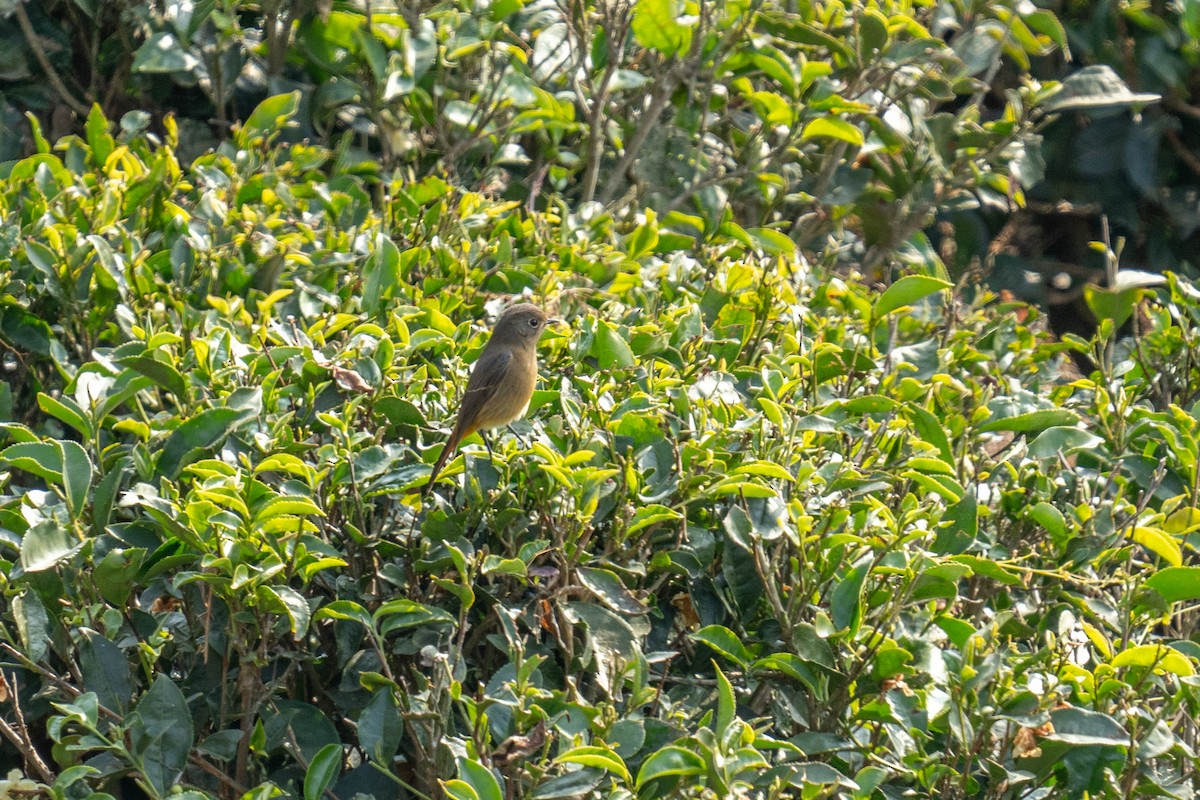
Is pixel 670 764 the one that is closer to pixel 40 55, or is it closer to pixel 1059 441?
pixel 1059 441

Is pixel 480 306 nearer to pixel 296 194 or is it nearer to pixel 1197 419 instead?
pixel 296 194

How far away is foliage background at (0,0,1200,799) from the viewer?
7.72 feet

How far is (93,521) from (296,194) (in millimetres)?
1694

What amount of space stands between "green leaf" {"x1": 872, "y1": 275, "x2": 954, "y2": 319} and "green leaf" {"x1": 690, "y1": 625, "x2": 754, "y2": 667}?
3.25 ft

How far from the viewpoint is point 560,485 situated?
2553 mm

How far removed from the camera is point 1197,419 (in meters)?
3.35

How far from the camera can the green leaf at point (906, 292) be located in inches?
120

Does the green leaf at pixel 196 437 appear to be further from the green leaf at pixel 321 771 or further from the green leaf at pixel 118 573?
the green leaf at pixel 321 771

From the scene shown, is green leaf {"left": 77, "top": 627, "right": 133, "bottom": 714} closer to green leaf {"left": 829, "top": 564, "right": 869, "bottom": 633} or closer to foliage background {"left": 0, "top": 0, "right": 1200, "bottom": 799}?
foliage background {"left": 0, "top": 0, "right": 1200, "bottom": 799}

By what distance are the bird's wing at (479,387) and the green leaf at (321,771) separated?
779mm

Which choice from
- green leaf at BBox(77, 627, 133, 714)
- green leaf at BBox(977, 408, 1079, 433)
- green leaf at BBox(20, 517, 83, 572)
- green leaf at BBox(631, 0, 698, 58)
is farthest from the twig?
green leaf at BBox(977, 408, 1079, 433)

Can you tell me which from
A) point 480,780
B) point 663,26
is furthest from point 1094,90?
point 480,780

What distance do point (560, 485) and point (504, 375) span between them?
673 mm

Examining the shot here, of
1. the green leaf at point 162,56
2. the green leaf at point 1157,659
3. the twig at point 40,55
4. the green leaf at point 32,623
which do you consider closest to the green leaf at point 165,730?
the green leaf at point 32,623
